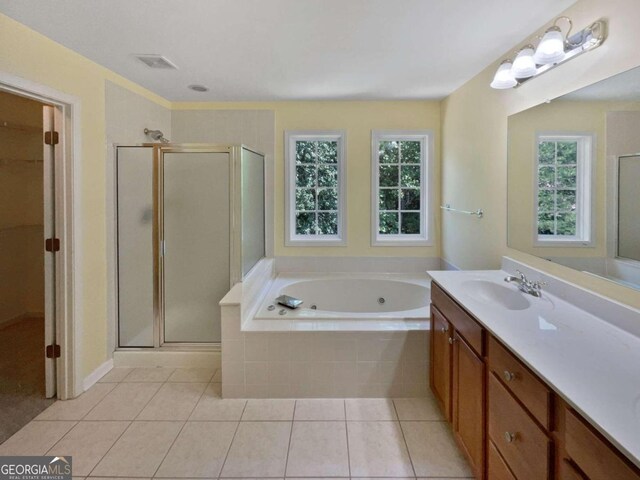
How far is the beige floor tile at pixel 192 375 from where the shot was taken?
2539 mm

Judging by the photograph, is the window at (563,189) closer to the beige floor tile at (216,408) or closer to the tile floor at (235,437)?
the tile floor at (235,437)

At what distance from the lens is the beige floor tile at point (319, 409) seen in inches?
82.7

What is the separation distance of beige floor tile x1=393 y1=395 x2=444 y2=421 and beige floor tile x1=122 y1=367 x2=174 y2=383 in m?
1.70

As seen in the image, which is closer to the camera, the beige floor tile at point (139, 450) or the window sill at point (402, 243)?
the beige floor tile at point (139, 450)

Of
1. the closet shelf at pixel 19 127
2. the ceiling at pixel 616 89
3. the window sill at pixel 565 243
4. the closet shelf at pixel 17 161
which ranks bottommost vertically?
the window sill at pixel 565 243

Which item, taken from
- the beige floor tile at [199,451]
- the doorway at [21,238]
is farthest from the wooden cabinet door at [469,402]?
the doorway at [21,238]

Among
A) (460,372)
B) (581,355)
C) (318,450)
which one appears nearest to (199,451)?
(318,450)

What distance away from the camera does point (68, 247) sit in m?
2.25

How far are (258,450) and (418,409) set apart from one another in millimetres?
1015

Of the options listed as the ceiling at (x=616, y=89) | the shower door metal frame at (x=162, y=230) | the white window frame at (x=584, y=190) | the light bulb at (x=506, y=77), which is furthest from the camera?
the shower door metal frame at (x=162, y=230)

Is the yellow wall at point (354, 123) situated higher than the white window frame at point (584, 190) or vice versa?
the yellow wall at point (354, 123)

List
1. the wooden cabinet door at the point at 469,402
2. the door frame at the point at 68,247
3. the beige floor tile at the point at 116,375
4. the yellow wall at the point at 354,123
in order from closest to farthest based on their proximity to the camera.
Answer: the wooden cabinet door at the point at 469,402
the door frame at the point at 68,247
the beige floor tile at the point at 116,375
the yellow wall at the point at 354,123

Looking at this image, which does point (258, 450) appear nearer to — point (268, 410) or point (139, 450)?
point (268, 410)

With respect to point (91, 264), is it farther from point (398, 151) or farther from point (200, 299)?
point (398, 151)
